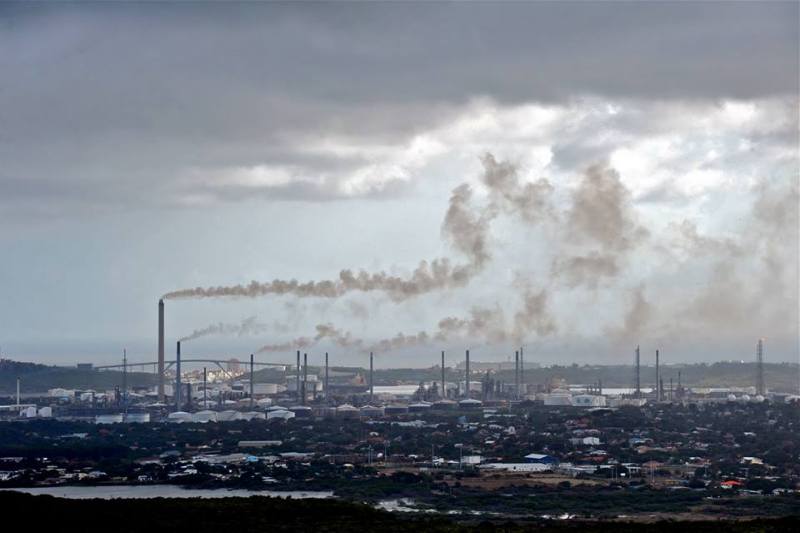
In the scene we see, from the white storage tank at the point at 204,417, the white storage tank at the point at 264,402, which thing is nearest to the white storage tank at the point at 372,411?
the white storage tank at the point at 264,402

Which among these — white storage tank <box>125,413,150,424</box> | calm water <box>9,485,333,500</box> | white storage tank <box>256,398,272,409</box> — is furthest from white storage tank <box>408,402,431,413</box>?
calm water <box>9,485,333,500</box>

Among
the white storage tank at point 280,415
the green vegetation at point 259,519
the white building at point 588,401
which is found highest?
the white building at point 588,401

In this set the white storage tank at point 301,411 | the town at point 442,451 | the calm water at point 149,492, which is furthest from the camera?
the white storage tank at point 301,411

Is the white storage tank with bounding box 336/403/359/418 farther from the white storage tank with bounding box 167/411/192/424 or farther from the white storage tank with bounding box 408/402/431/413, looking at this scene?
the white storage tank with bounding box 167/411/192/424

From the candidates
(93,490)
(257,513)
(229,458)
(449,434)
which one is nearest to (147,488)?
(93,490)

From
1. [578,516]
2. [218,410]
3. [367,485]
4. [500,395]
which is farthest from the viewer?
[500,395]

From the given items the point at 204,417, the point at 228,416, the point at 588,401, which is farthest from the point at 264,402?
the point at 588,401

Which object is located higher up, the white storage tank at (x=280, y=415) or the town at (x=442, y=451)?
the white storage tank at (x=280, y=415)

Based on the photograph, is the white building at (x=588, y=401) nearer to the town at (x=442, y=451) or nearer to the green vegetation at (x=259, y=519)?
the town at (x=442, y=451)

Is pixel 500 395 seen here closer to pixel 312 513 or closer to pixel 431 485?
pixel 431 485
